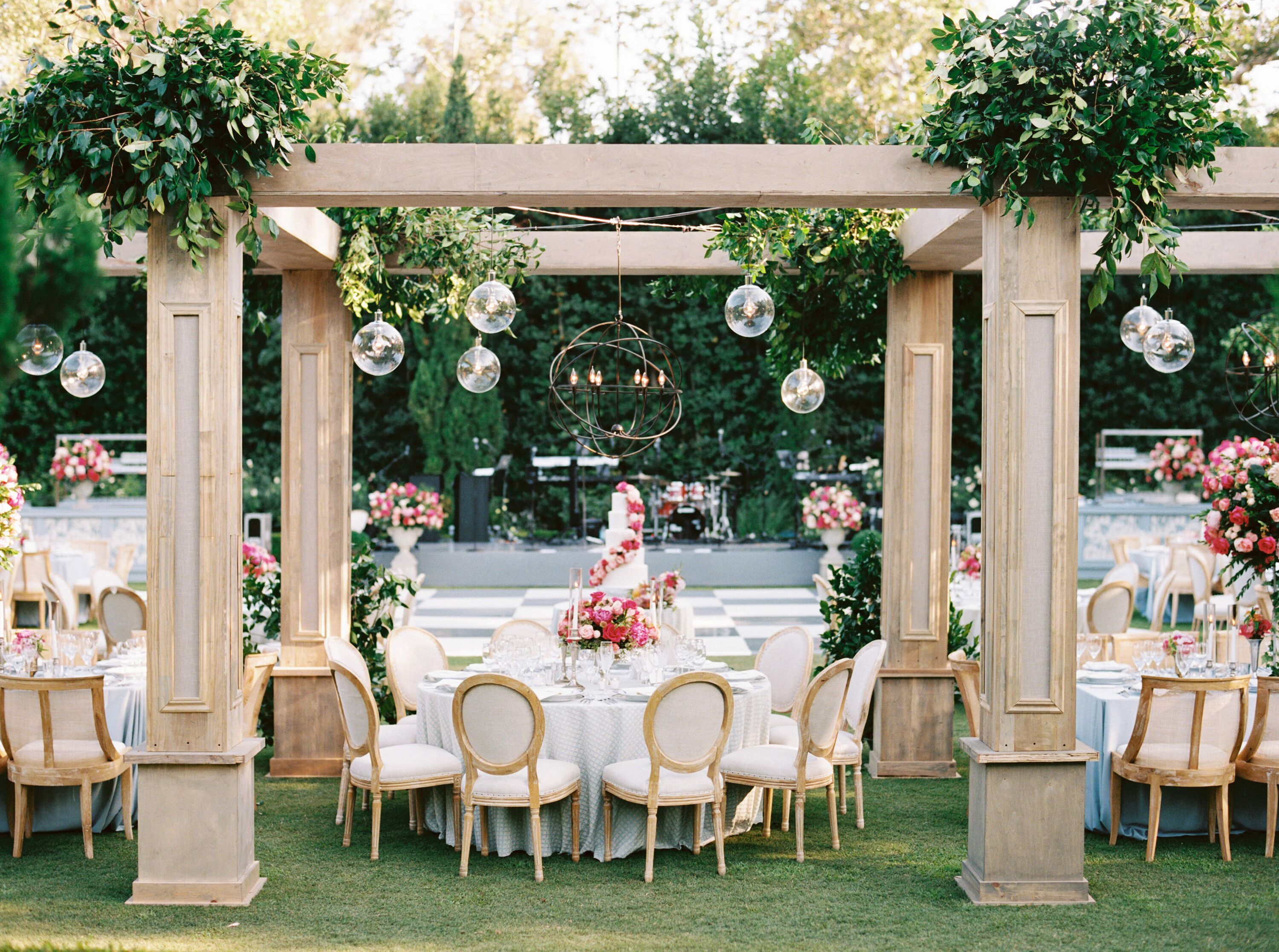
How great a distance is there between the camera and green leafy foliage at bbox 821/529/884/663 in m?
7.54

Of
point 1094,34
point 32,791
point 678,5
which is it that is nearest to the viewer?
point 1094,34

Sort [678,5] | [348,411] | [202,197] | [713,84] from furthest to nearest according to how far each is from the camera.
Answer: [678,5]
[713,84]
[348,411]
[202,197]

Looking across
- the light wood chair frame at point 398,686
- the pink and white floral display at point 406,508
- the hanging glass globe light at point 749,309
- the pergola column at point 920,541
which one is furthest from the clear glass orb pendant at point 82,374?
the pink and white floral display at point 406,508

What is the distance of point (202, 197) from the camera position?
4.68m

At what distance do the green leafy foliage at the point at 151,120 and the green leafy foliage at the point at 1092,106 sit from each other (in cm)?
246

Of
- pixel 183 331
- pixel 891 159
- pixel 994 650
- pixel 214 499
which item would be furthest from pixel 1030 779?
pixel 183 331

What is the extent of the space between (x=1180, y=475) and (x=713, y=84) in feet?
29.2

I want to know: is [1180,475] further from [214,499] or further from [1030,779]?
[214,499]

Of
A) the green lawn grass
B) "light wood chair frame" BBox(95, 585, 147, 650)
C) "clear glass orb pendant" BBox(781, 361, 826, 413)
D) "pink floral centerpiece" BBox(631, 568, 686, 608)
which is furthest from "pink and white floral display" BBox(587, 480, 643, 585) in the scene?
the green lawn grass

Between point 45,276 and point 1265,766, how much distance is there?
5381 mm

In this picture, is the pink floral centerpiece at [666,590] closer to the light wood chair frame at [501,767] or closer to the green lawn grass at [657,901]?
the green lawn grass at [657,901]

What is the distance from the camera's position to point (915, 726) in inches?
270

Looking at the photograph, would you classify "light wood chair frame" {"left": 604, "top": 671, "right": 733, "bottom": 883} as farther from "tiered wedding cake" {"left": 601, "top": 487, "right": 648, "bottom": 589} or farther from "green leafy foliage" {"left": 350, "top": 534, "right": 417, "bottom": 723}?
"tiered wedding cake" {"left": 601, "top": 487, "right": 648, "bottom": 589}

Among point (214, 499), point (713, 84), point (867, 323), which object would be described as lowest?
point (214, 499)
